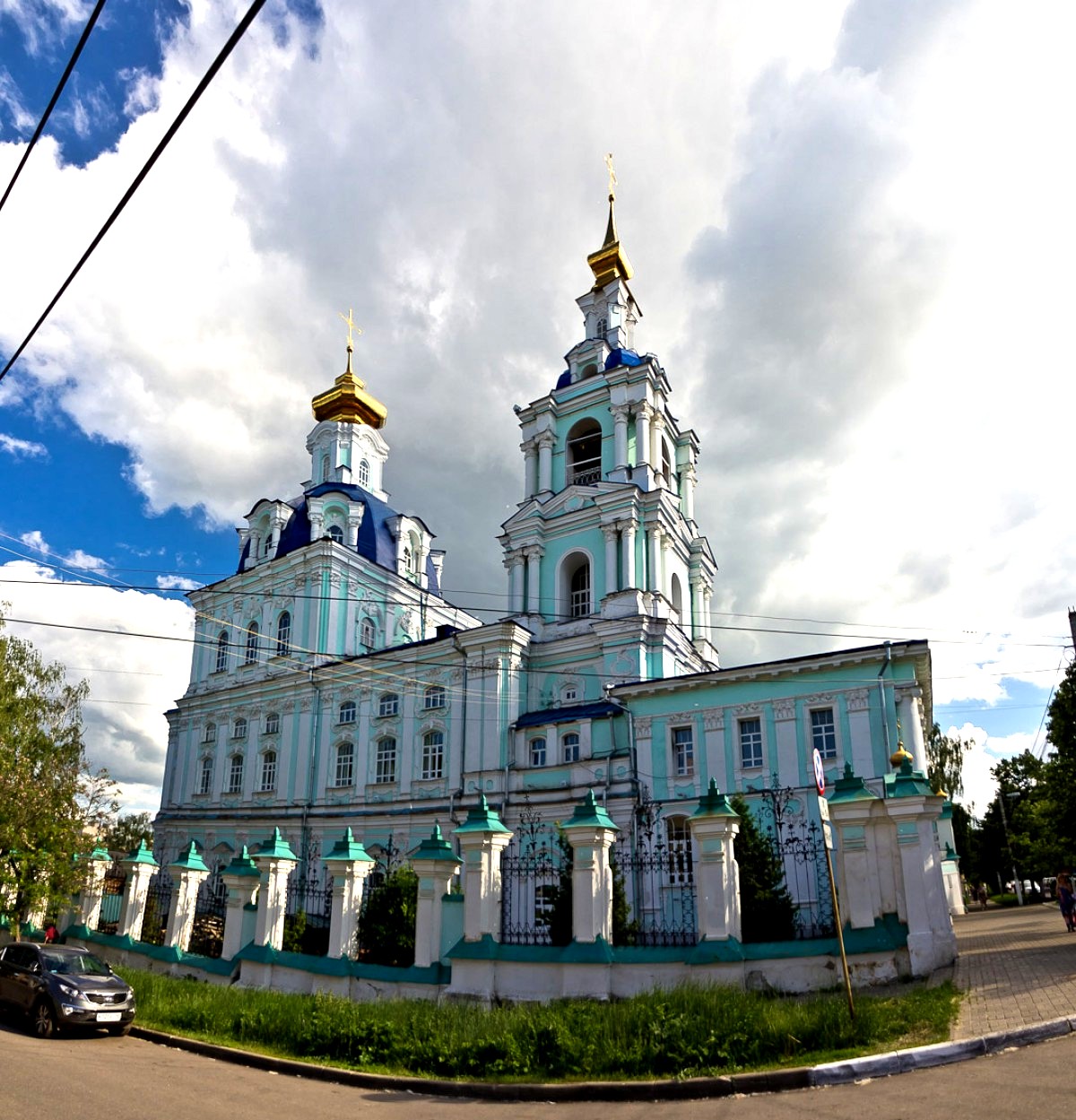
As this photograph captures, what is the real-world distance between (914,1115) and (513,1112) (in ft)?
11.8

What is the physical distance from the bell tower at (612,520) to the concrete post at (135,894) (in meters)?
15.0

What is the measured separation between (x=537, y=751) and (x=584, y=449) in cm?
1347

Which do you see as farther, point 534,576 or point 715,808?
point 534,576

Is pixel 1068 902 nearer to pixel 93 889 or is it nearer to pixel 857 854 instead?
pixel 857 854

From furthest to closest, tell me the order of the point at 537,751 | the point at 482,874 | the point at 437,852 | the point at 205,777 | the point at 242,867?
the point at 205,777 < the point at 537,751 < the point at 242,867 < the point at 437,852 < the point at 482,874

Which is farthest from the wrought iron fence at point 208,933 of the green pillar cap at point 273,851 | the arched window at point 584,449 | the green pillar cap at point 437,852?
the arched window at point 584,449

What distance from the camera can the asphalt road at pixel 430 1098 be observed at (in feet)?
23.3

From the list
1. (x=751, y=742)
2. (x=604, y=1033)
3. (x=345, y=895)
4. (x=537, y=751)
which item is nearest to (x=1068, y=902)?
(x=751, y=742)

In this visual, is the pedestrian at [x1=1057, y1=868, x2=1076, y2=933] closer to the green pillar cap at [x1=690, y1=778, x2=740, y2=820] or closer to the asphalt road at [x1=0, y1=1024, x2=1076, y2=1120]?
the green pillar cap at [x1=690, y1=778, x2=740, y2=820]

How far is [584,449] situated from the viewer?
3725 cm

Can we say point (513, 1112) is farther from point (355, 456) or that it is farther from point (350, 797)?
point (355, 456)

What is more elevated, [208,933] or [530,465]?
[530,465]

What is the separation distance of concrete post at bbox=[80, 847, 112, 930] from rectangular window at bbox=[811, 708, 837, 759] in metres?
18.9

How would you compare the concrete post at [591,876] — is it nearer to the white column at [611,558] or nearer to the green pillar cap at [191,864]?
the green pillar cap at [191,864]
